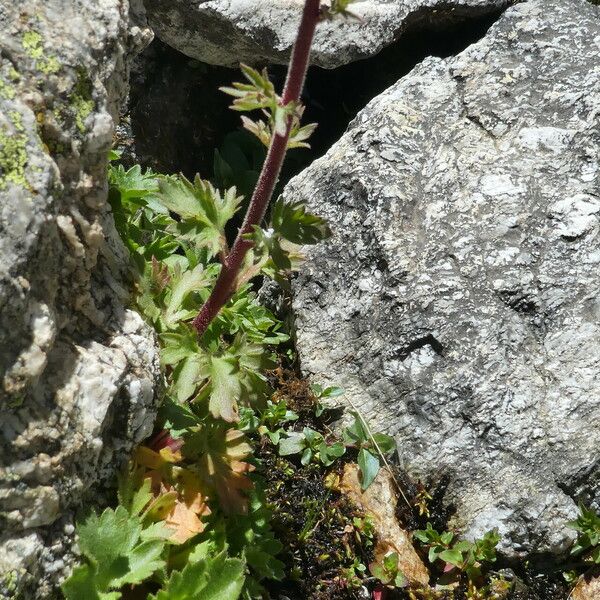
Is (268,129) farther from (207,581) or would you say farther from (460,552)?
(460,552)

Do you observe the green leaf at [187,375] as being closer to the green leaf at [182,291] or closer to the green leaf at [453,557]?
the green leaf at [182,291]

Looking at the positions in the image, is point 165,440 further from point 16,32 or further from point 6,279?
point 16,32

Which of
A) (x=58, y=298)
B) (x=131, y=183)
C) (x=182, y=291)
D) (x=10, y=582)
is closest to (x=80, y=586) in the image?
(x=10, y=582)

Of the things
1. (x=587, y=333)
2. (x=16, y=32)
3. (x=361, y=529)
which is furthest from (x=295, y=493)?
(x=16, y=32)

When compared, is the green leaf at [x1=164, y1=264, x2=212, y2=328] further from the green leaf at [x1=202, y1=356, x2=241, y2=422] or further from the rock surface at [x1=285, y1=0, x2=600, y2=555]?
the rock surface at [x1=285, y1=0, x2=600, y2=555]

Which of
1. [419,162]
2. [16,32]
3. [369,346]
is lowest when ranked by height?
[369,346]
